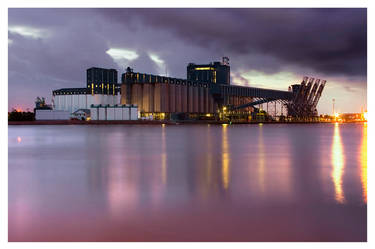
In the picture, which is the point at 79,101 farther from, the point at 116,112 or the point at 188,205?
the point at 188,205

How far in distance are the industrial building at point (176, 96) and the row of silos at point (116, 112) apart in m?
2.12

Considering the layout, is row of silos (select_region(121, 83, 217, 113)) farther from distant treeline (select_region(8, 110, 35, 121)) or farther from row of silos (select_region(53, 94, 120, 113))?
distant treeline (select_region(8, 110, 35, 121))

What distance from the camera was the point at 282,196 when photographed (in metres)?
9.76

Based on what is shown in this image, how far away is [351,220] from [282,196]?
241 cm

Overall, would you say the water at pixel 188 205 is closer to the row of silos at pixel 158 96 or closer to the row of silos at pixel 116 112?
the row of silos at pixel 116 112

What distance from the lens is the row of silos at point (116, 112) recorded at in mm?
122438

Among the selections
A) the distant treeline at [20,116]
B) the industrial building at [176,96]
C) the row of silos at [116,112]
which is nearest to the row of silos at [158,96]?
the industrial building at [176,96]

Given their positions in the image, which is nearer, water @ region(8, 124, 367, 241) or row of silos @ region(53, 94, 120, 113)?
water @ region(8, 124, 367, 241)

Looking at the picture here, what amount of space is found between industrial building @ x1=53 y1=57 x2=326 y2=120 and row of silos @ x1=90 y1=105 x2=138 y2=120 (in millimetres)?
2120

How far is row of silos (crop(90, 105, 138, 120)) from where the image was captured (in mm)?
122438

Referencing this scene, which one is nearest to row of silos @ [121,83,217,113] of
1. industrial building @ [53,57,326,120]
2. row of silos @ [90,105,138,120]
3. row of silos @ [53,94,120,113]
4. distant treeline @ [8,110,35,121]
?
industrial building @ [53,57,326,120]
